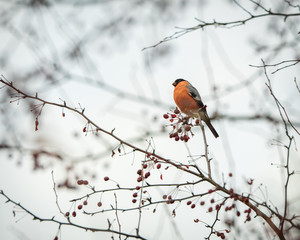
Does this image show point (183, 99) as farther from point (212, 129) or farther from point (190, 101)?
point (212, 129)

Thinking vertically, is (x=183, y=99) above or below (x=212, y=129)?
above

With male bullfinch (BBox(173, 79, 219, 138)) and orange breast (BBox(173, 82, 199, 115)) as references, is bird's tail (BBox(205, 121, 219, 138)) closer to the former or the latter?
male bullfinch (BBox(173, 79, 219, 138))

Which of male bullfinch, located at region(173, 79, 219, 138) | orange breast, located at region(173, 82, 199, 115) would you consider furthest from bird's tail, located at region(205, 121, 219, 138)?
orange breast, located at region(173, 82, 199, 115)

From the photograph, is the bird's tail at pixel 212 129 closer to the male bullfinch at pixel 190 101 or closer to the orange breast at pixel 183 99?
the male bullfinch at pixel 190 101

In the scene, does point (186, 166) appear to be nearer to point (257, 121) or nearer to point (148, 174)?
point (148, 174)

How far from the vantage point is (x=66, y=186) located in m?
4.11

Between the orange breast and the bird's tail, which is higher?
the orange breast

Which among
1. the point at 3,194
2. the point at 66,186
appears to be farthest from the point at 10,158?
the point at 3,194

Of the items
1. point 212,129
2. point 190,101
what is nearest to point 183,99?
point 190,101

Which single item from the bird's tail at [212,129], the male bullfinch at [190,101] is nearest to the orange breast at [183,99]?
the male bullfinch at [190,101]

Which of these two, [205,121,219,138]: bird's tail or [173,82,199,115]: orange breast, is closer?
[173,82,199,115]: orange breast

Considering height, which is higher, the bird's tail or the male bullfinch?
the male bullfinch

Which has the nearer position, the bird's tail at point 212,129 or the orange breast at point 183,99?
the orange breast at point 183,99

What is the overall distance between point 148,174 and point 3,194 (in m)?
0.99
